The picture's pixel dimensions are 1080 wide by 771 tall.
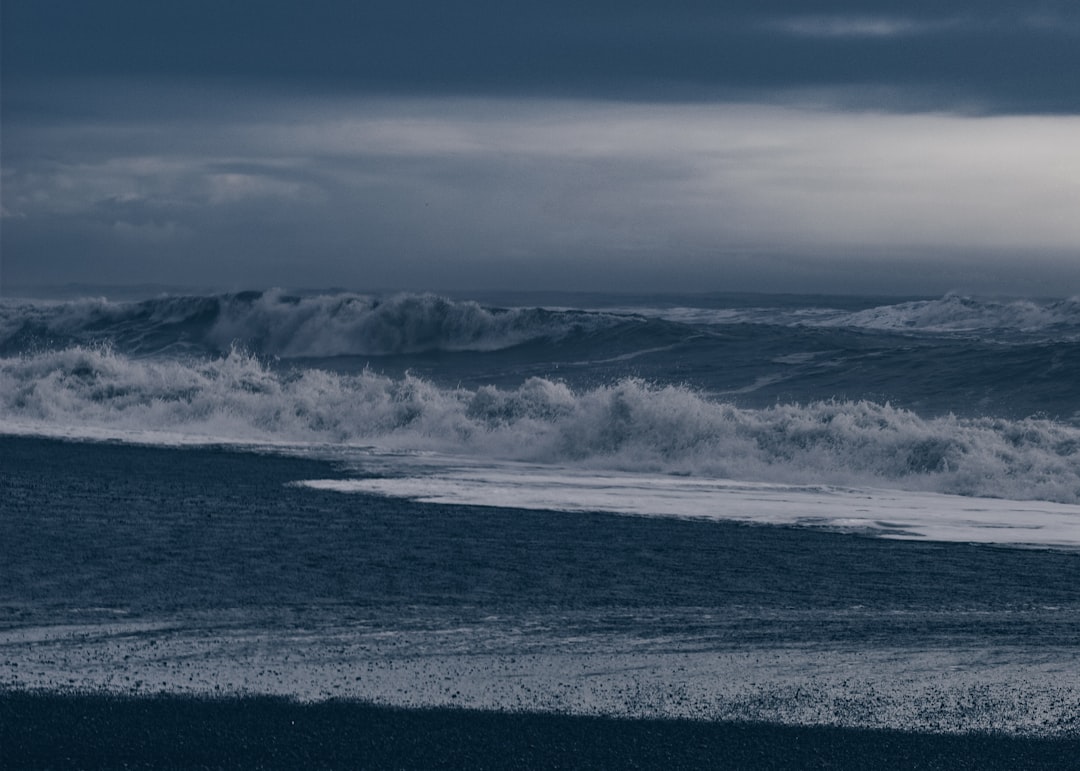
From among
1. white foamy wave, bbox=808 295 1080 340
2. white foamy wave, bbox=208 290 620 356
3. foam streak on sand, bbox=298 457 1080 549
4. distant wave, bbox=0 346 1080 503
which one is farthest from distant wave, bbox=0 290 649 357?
foam streak on sand, bbox=298 457 1080 549

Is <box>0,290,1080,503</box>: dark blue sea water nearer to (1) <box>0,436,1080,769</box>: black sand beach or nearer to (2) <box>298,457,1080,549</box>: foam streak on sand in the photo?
(2) <box>298,457,1080,549</box>: foam streak on sand

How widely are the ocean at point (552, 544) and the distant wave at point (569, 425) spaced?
0.20 ft

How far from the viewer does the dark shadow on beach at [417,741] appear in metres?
5.05

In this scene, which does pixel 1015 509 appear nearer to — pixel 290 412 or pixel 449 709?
pixel 449 709

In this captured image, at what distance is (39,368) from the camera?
79.7ft

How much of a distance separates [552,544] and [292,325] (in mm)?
30711

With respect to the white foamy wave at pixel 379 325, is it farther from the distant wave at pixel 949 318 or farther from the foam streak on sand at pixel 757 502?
the foam streak on sand at pixel 757 502

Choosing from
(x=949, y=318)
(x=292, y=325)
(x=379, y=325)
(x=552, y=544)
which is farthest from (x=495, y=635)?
(x=949, y=318)

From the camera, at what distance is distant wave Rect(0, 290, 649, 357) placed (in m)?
35.9

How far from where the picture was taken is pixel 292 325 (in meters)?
39.2

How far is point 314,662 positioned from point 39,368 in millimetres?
19807

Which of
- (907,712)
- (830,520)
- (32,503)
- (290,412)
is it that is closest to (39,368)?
(290,412)

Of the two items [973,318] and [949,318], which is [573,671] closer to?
[973,318]

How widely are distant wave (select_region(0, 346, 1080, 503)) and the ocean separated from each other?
0.20 feet
